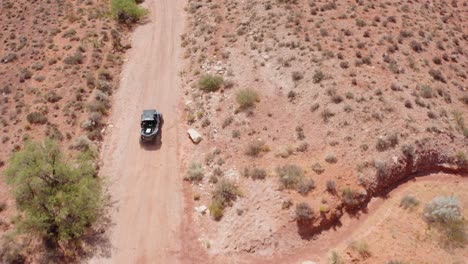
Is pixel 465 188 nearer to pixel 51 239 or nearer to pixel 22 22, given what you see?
pixel 51 239

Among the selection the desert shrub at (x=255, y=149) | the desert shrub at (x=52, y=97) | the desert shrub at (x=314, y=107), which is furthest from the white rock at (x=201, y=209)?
the desert shrub at (x=52, y=97)

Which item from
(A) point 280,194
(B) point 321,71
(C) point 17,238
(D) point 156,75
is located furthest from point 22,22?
(A) point 280,194

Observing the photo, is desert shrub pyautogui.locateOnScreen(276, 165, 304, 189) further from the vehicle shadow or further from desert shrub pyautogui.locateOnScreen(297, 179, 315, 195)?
the vehicle shadow

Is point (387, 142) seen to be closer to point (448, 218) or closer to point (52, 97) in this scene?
point (448, 218)

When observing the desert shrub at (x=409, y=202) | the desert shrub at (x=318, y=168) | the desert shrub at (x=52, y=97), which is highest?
the desert shrub at (x=52, y=97)

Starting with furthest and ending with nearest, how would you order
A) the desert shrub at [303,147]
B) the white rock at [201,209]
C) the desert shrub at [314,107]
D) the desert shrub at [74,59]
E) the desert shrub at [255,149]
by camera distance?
the desert shrub at [74,59], the desert shrub at [314,107], the desert shrub at [255,149], the desert shrub at [303,147], the white rock at [201,209]

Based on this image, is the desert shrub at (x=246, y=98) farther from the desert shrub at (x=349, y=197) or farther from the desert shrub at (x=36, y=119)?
the desert shrub at (x=36, y=119)

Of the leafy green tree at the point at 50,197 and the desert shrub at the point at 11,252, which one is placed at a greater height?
the leafy green tree at the point at 50,197
